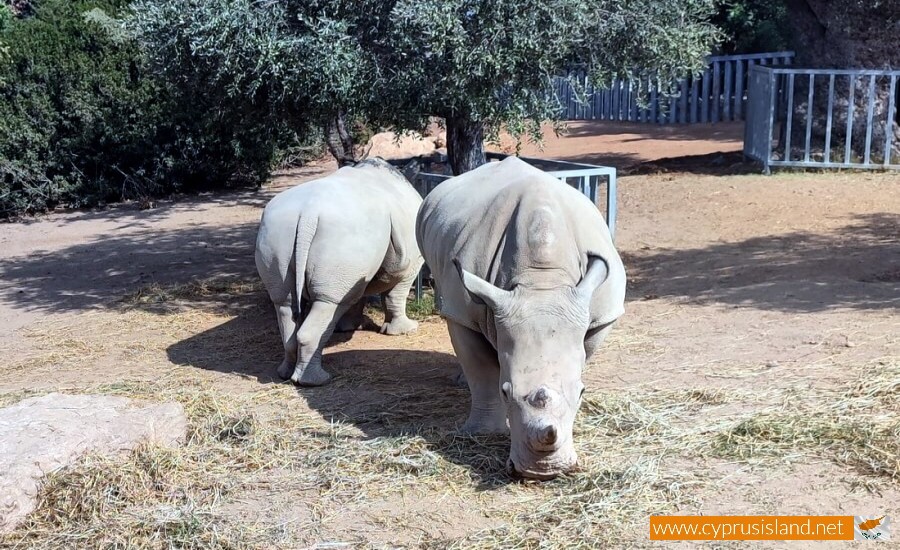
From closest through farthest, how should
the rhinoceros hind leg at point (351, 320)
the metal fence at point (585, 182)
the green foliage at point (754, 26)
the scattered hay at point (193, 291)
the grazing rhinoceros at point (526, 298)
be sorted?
1. the grazing rhinoceros at point (526, 298)
2. the rhinoceros hind leg at point (351, 320)
3. the metal fence at point (585, 182)
4. the scattered hay at point (193, 291)
5. the green foliage at point (754, 26)

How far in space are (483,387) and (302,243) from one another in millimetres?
1945

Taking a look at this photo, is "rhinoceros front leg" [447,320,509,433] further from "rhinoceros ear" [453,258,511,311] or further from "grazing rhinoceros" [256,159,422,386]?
"grazing rhinoceros" [256,159,422,386]

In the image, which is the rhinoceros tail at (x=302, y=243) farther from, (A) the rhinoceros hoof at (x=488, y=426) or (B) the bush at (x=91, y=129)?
(B) the bush at (x=91, y=129)

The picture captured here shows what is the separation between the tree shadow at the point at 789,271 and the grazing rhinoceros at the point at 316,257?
2.75 metres

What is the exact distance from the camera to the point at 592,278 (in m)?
5.14

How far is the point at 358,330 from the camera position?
8.67 m

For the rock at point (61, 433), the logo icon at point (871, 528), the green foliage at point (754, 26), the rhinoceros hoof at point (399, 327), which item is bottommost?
the rhinoceros hoof at point (399, 327)

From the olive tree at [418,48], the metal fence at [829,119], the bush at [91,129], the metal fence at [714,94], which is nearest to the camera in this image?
the olive tree at [418,48]

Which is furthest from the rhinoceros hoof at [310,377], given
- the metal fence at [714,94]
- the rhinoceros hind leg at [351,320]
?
the metal fence at [714,94]

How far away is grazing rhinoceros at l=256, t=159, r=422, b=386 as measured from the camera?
7.08 meters

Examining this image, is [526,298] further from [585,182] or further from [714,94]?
[714,94]

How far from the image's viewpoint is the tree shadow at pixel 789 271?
833 centimetres

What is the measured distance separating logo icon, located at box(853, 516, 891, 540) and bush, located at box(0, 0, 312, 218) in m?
11.8

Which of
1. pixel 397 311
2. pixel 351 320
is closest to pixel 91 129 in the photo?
pixel 351 320
